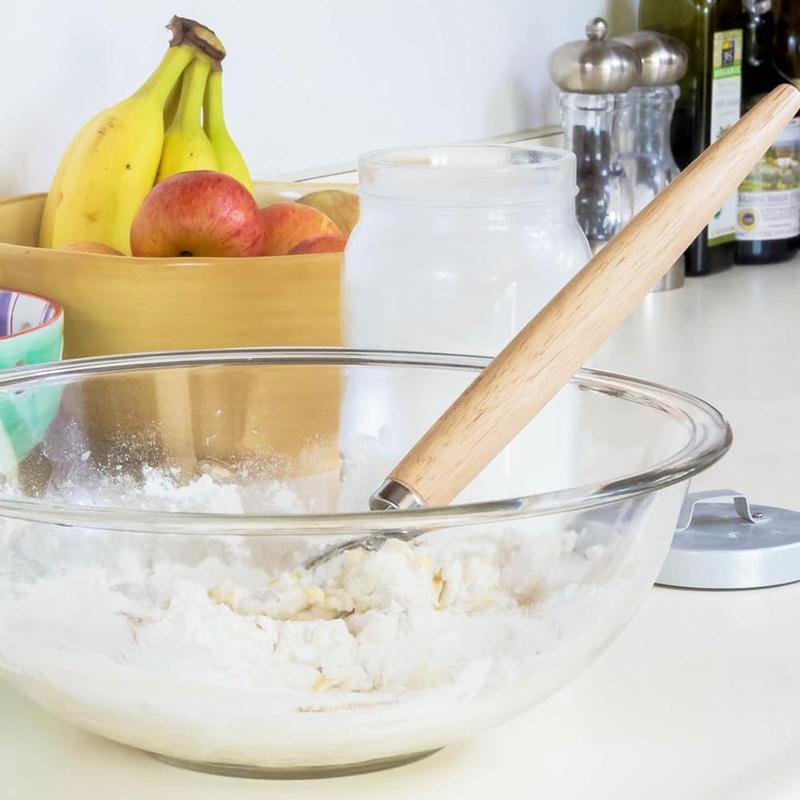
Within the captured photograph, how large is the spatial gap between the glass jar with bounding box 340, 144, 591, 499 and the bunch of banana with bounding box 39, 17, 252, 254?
0.26 meters

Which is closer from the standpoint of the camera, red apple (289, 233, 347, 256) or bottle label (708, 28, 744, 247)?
red apple (289, 233, 347, 256)

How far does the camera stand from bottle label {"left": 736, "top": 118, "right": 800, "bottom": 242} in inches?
57.8

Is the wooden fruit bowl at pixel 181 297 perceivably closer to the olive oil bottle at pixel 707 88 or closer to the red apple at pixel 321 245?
the red apple at pixel 321 245

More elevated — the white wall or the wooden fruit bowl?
the white wall

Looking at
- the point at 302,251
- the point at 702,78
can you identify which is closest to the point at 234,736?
the point at 302,251

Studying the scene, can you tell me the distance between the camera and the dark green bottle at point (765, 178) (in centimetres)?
146

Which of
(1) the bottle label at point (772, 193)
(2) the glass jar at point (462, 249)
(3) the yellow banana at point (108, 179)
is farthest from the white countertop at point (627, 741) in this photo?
(1) the bottle label at point (772, 193)

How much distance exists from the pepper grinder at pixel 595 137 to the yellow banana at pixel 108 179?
0.61 meters

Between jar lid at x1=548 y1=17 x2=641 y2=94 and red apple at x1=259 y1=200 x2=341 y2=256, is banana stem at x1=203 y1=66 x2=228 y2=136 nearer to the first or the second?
red apple at x1=259 y1=200 x2=341 y2=256

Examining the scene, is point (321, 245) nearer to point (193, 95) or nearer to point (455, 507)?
point (193, 95)

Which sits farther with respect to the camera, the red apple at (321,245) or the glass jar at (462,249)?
the red apple at (321,245)

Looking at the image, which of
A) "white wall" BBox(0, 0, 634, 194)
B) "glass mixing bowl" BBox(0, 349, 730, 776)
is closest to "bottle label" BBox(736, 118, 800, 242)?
"white wall" BBox(0, 0, 634, 194)

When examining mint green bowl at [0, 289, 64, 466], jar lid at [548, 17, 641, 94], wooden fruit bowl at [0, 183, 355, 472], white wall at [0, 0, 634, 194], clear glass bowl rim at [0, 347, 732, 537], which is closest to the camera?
clear glass bowl rim at [0, 347, 732, 537]

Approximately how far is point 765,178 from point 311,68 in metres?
0.55
